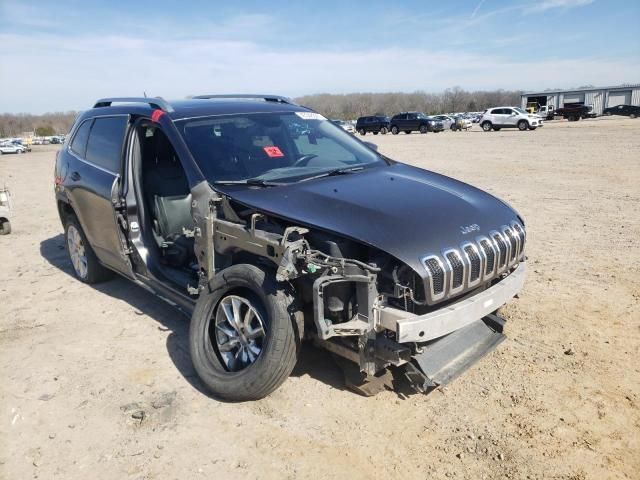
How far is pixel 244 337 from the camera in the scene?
11.3ft

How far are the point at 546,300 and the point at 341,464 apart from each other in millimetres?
2940

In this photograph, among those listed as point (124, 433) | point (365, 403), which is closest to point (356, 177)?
point (365, 403)

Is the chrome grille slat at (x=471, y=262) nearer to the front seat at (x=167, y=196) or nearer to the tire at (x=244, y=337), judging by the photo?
the tire at (x=244, y=337)

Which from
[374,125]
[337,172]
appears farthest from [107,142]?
[374,125]

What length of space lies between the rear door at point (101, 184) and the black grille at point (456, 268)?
2.95 metres

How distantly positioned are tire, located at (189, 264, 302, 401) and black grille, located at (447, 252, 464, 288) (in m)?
0.96

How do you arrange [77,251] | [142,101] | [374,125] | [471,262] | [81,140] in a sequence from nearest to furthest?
1. [471,262]
2. [142,101]
3. [81,140]
4. [77,251]
5. [374,125]

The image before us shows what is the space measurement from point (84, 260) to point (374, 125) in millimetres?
41645

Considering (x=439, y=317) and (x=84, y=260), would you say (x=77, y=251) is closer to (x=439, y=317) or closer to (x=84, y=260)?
(x=84, y=260)

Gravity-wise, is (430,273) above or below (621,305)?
above

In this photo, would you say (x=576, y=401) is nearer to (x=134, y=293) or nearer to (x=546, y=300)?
(x=546, y=300)

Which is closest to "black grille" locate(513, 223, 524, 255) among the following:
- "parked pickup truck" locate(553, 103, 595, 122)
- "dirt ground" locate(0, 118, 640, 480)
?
"dirt ground" locate(0, 118, 640, 480)

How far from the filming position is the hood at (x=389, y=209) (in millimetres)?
3059

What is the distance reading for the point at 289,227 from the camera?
10.6 ft
